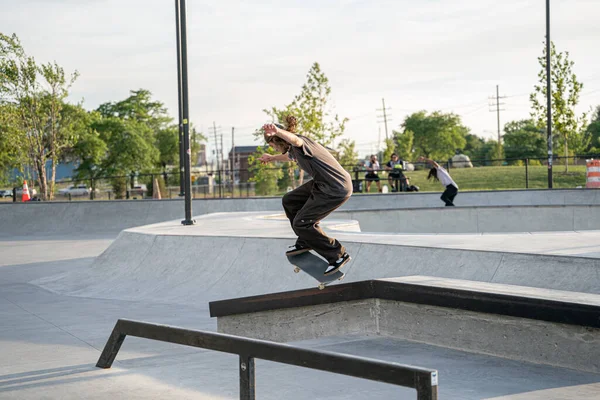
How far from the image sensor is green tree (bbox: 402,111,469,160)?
341ft

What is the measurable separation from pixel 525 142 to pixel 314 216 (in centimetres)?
10354

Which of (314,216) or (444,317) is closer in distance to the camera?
(444,317)

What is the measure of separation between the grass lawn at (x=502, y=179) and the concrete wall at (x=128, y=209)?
26.6ft

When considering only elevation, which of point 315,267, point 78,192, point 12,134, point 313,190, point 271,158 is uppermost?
point 12,134

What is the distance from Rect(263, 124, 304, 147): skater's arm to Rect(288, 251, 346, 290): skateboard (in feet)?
4.37

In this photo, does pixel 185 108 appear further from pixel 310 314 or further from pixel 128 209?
pixel 128 209

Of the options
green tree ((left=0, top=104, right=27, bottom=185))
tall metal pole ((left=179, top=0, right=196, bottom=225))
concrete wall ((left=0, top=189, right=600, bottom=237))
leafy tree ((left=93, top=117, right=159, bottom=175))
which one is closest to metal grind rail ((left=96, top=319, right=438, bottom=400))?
tall metal pole ((left=179, top=0, right=196, bottom=225))

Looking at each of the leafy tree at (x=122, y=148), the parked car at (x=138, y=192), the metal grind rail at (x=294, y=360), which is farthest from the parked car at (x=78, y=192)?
the metal grind rail at (x=294, y=360)

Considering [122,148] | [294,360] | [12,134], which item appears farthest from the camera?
[122,148]

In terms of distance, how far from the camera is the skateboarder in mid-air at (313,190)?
603 cm

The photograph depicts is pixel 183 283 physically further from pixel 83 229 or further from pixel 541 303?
pixel 83 229

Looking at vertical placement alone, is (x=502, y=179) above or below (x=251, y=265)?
above

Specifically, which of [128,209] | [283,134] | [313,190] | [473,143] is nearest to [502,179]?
[128,209]

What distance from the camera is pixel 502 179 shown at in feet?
115
